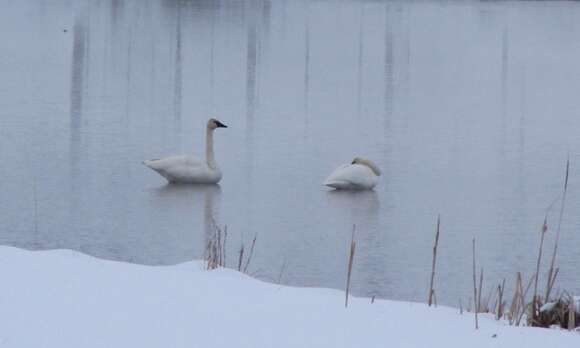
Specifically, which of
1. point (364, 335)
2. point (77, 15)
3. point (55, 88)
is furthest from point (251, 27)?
point (364, 335)

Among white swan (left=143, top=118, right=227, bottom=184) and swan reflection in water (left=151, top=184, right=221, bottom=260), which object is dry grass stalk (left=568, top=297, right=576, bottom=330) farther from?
white swan (left=143, top=118, right=227, bottom=184)

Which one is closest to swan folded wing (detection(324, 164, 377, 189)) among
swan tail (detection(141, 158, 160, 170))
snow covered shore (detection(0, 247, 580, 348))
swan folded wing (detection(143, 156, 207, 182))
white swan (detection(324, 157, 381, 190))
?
white swan (detection(324, 157, 381, 190))

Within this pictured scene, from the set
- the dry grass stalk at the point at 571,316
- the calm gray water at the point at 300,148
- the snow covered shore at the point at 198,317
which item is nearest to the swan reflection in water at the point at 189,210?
the calm gray water at the point at 300,148

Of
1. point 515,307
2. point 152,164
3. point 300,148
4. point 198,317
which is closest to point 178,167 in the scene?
point 152,164

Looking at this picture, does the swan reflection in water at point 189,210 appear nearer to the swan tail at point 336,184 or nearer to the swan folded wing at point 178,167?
the swan folded wing at point 178,167

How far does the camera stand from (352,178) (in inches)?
342

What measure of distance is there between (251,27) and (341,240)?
20.7m

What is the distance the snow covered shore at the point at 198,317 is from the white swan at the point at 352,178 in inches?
200

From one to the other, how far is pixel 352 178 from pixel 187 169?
1.14m

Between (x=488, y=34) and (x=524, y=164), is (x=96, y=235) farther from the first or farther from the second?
(x=488, y=34)

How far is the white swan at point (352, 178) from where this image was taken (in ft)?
28.4

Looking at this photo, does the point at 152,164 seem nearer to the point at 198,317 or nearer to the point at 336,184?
the point at 336,184

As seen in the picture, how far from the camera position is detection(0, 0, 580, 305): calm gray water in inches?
260

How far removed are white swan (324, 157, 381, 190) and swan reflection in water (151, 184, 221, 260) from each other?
77cm
